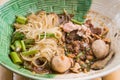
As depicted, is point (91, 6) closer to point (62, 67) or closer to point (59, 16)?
point (59, 16)

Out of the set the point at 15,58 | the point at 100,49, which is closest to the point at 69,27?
the point at 100,49

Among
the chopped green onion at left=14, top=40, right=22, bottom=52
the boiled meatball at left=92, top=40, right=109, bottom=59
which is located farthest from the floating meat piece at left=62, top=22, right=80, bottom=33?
the chopped green onion at left=14, top=40, right=22, bottom=52

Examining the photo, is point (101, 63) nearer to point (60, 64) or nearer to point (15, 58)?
point (60, 64)

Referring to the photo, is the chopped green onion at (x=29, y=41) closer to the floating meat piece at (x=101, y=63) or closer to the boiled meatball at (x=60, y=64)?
the boiled meatball at (x=60, y=64)

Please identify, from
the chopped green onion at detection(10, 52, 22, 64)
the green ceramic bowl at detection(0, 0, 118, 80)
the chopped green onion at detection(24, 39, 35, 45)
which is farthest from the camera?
the chopped green onion at detection(24, 39, 35, 45)

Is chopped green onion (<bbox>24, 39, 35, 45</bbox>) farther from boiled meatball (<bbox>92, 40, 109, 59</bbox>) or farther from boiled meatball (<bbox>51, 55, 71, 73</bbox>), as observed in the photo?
boiled meatball (<bbox>92, 40, 109, 59</bbox>)
